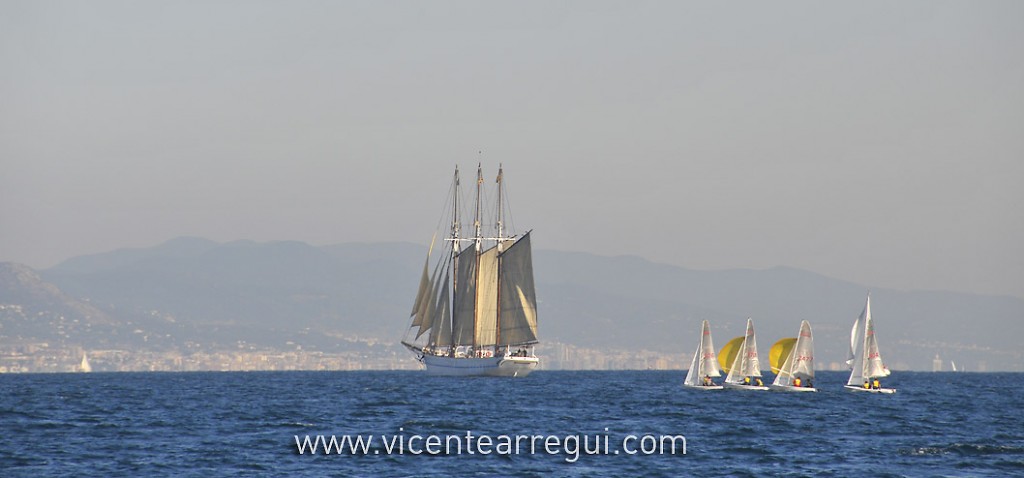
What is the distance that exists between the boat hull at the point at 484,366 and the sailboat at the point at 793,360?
163 ft

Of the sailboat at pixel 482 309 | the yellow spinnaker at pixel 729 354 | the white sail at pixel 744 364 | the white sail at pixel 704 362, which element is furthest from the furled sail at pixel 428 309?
the white sail at pixel 744 364

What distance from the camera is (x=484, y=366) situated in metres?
175

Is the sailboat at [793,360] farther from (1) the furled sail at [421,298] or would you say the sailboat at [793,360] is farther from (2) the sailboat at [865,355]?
(1) the furled sail at [421,298]

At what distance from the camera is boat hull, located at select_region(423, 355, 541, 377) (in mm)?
175375

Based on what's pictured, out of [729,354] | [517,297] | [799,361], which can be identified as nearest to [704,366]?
[729,354]

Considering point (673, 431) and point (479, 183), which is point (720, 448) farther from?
point (479, 183)

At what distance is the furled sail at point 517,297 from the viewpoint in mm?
→ 166875

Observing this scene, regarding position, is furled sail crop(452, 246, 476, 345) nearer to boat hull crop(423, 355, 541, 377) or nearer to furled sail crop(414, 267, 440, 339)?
boat hull crop(423, 355, 541, 377)

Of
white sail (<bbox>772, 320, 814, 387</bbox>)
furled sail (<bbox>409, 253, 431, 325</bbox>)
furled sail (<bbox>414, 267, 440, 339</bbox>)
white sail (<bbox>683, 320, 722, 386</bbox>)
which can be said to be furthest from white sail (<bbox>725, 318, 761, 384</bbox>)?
furled sail (<bbox>414, 267, 440, 339</bbox>)

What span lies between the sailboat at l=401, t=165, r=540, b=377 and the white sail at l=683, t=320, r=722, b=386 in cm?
3526

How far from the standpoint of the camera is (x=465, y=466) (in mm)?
61938

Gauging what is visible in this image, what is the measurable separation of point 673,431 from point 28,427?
38.1m

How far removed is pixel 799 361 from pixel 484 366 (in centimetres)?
5626

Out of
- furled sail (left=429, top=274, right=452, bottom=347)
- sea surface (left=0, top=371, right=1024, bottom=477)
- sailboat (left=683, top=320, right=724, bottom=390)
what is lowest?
sea surface (left=0, top=371, right=1024, bottom=477)
